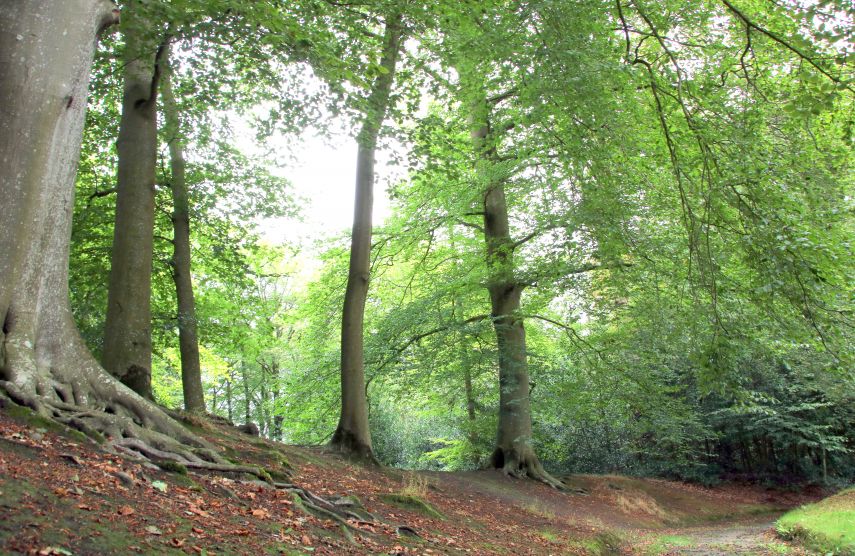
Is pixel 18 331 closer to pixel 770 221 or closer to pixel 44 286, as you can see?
pixel 44 286

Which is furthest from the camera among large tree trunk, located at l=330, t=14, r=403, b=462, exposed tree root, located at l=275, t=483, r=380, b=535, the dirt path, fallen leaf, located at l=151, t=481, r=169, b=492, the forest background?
large tree trunk, located at l=330, t=14, r=403, b=462

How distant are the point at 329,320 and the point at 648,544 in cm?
1020

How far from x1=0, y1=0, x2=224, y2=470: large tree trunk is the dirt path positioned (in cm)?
912

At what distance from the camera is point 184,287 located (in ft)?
42.5

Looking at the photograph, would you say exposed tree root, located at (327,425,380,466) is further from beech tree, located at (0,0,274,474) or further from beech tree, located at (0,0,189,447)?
beech tree, located at (0,0,189,447)

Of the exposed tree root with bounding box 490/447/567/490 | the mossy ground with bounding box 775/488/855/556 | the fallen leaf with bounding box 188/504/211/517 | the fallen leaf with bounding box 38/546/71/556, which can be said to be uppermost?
the fallen leaf with bounding box 38/546/71/556

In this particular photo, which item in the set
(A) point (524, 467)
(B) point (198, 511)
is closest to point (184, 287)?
(B) point (198, 511)

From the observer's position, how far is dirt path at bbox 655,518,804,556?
10617 mm

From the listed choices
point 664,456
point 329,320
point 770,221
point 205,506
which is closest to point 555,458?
point 664,456

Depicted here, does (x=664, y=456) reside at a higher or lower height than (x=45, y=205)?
lower

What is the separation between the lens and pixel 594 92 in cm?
761

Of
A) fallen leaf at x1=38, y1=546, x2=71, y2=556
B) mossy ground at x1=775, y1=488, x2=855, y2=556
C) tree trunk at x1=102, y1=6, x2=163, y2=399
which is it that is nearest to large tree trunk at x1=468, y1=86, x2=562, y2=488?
mossy ground at x1=775, y1=488, x2=855, y2=556

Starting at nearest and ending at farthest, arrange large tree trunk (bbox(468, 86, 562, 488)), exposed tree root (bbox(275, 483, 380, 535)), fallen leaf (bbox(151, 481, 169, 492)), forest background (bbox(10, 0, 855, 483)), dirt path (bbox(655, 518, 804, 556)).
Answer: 1. fallen leaf (bbox(151, 481, 169, 492))
2. exposed tree root (bbox(275, 483, 380, 535))
3. forest background (bbox(10, 0, 855, 483))
4. dirt path (bbox(655, 518, 804, 556))
5. large tree trunk (bbox(468, 86, 562, 488))

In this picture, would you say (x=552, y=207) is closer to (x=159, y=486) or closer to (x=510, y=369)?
(x=510, y=369)
